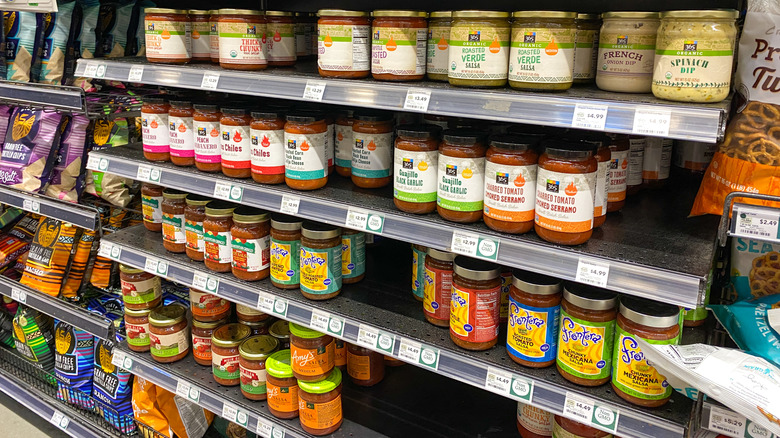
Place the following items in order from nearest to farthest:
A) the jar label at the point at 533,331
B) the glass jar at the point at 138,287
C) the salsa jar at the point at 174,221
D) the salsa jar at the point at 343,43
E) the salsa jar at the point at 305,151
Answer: the jar label at the point at 533,331
the salsa jar at the point at 343,43
the salsa jar at the point at 305,151
the salsa jar at the point at 174,221
the glass jar at the point at 138,287

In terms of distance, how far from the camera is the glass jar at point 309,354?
1.75m

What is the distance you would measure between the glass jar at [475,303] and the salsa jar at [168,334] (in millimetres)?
1155

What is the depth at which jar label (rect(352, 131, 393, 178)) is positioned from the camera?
1665 millimetres

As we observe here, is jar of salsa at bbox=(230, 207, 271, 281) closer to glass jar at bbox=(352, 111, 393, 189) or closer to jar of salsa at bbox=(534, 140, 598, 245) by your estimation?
glass jar at bbox=(352, 111, 393, 189)

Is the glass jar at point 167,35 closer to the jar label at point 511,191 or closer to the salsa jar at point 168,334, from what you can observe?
the salsa jar at point 168,334

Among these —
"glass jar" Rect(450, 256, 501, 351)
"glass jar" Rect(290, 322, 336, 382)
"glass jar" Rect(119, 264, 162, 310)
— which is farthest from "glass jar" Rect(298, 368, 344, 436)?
"glass jar" Rect(119, 264, 162, 310)

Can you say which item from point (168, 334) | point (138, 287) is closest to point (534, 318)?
point (168, 334)

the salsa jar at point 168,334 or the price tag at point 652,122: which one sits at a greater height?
the price tag at point 652,122

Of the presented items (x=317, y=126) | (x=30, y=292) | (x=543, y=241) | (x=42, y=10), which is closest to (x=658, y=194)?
(x=543, y=241)

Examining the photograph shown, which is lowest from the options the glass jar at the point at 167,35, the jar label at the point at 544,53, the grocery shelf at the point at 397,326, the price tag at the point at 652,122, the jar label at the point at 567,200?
the grocery shelf at the point at 397,326

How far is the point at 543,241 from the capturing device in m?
1.31

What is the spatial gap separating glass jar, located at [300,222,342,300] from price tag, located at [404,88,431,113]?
1.69ft

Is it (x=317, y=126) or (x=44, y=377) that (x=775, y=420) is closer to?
(x=317, y=126)

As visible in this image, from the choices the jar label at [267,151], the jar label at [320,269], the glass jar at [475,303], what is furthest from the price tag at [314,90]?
the glass jar at [475,303]
